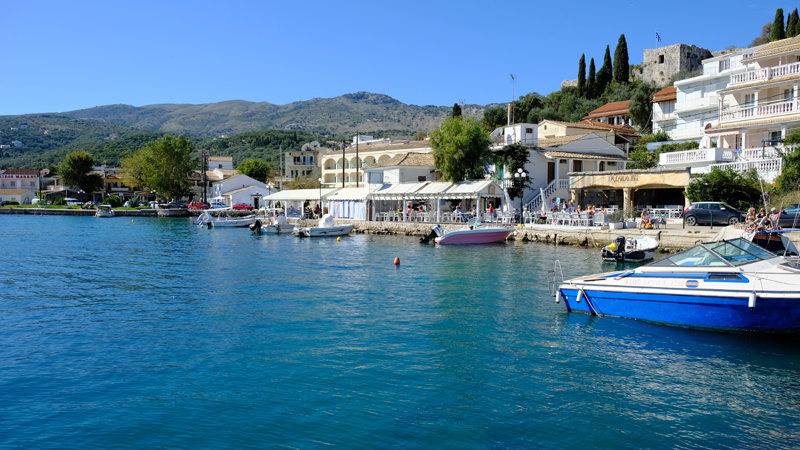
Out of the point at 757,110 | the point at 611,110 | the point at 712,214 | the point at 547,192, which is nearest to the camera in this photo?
the point at 712,214

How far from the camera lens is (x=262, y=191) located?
85.8 m

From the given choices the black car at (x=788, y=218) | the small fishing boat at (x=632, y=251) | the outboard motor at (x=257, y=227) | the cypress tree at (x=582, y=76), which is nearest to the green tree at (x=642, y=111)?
the cypress tree at (x=582, y=76)

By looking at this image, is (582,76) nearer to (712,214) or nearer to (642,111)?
(642,111)

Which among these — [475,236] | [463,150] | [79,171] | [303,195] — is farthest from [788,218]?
[79,171]

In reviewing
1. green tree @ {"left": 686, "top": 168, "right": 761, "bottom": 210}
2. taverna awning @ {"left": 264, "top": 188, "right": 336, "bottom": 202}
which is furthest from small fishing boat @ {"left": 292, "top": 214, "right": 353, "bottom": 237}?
green tree @ {"left": 686, "top": 168, "right": 761, "bottom": 210}

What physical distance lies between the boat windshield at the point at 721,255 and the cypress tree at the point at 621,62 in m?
70.7

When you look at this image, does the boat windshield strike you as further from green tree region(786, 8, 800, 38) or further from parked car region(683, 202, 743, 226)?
green tree region(786, 8, 800, 38)

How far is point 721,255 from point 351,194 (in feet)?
145

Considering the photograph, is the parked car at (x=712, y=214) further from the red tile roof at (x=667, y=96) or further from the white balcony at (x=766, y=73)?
the red tile roof at (x=667, y=96)

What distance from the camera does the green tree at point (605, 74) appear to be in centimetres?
7876

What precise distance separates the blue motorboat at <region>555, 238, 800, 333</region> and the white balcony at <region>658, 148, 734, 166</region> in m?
24.4

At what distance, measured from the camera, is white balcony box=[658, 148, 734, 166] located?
34.6m

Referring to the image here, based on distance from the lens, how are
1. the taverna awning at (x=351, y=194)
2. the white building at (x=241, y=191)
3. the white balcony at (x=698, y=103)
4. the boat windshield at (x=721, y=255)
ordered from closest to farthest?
1. the boat windshield at (x=721, y=255)
2. the white balcony at (x=698, y=103)
3. the taverna awning at (x=351, y=194)
4. the white building at (x=241, y=191)

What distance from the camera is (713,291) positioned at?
41.5 ft
